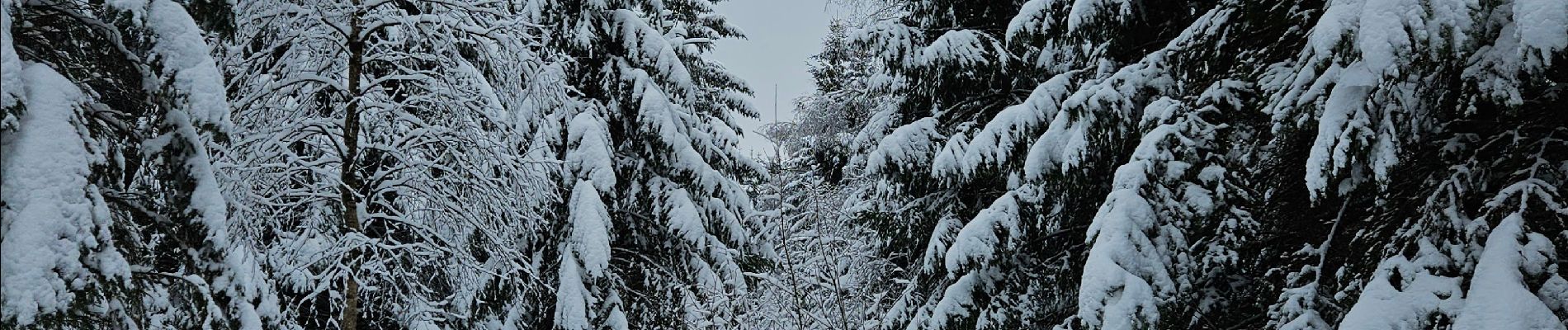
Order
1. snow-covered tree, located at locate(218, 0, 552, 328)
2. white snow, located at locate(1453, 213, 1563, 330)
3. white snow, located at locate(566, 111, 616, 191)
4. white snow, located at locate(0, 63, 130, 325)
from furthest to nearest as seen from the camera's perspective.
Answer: white snow, located at locate(566, 111, 616, 191)
snow-covered tree, located at locate(218, 0, 552, 328)
white snow, located at locate(1453, 213, 1563, 330)
white snow, located at locate(0, 63, 130, 325)

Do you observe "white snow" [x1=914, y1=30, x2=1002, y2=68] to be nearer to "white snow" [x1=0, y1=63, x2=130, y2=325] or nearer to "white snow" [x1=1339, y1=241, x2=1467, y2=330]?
"white snow" [x1=1339, y1=241, x2=1467, y2=330]

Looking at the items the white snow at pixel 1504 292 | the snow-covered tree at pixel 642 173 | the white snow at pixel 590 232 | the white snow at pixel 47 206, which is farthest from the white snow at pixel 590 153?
the white snow at pixel 1504 292

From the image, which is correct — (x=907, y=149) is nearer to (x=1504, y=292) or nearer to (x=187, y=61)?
(x=1504, y=292)

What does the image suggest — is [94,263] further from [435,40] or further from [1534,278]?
[1534,278]

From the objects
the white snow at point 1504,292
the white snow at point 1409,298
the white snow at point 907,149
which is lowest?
the white snow at point 907,149

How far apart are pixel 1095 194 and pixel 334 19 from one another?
5371 millimetres

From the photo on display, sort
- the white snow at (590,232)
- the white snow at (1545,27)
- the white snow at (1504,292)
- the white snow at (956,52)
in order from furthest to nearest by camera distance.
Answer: the white snow at (590,232) < the white snow at (956,52) < the white snow at (1504,292) < the white snow at (1545,27)

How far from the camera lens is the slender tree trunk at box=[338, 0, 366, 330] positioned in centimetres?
520

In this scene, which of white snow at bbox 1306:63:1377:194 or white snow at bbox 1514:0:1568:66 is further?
white snow at bbox 1306:63:1377:194

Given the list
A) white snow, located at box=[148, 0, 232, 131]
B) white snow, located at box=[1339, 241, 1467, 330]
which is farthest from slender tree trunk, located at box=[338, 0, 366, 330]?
white snow, located at box=[1339, 241, 1467, 330]

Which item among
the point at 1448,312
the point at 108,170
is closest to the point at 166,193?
the point at 108,170

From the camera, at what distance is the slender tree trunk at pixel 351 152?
17.0 ft

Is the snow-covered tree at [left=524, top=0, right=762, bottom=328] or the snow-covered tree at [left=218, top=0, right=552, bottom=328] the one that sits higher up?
the snow-covered tree at [left=218, top=0, right=552, bottom=328]

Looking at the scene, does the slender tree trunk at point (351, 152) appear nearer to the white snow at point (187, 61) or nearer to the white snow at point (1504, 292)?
the white snow at point (187, 61)
